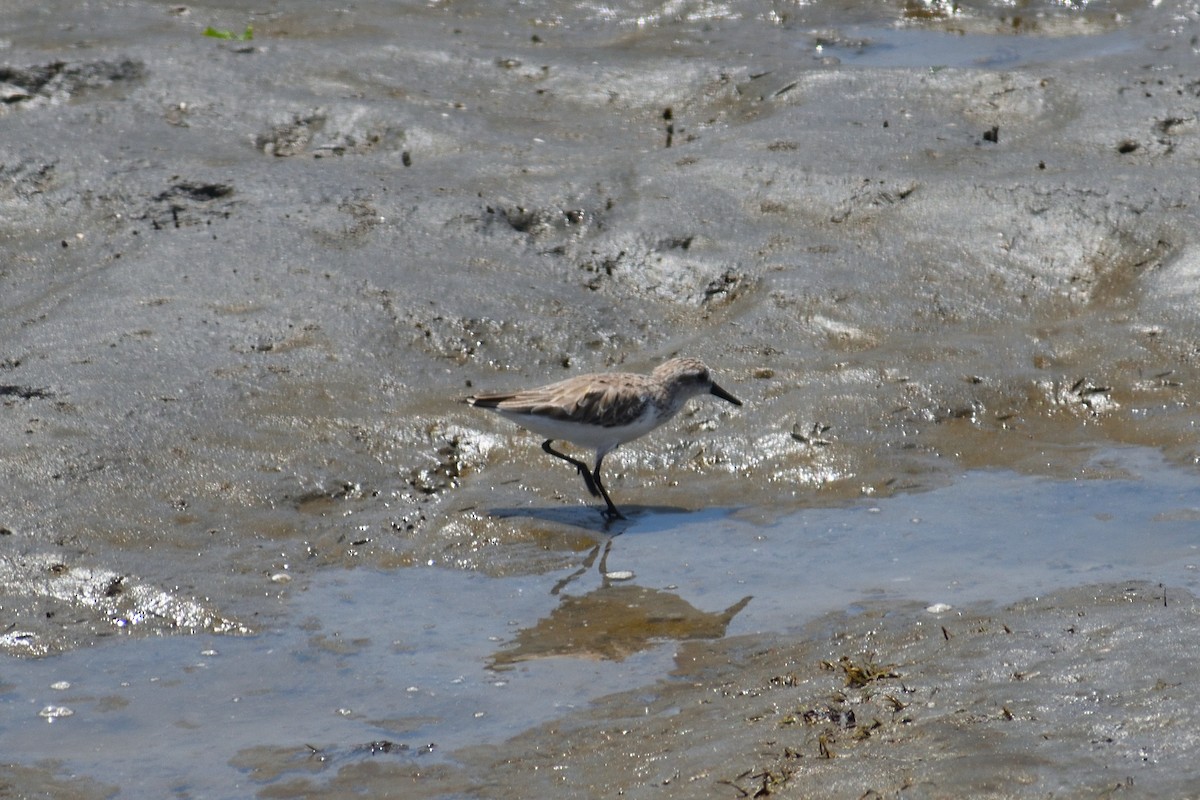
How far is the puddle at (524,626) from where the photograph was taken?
6.26 m

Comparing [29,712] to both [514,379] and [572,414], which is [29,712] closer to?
[572,414]

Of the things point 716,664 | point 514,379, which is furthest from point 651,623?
point 514,379

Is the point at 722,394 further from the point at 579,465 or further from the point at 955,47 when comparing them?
the point at 955,47

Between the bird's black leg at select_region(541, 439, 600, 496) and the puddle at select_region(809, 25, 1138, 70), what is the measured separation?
6455 mm

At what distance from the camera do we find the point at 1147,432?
29.3 feet

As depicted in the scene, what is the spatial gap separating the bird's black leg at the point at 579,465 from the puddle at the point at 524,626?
0.40 meters

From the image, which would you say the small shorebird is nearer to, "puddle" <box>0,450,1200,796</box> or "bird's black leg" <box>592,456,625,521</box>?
Result: "bird's black leg" <box>592,456,625,521</box>

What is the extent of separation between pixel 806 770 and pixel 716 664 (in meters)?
1.51

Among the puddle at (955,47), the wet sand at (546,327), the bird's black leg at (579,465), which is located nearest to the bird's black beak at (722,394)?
the wet sand at (546,327)

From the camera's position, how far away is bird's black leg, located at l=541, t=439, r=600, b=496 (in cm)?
859

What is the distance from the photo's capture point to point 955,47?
47.8 ft

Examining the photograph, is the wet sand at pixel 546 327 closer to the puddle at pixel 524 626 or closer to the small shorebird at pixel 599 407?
the puddle at pixel 524 626

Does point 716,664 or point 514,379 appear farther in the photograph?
point 514,379

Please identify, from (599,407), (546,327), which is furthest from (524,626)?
(546,327)
